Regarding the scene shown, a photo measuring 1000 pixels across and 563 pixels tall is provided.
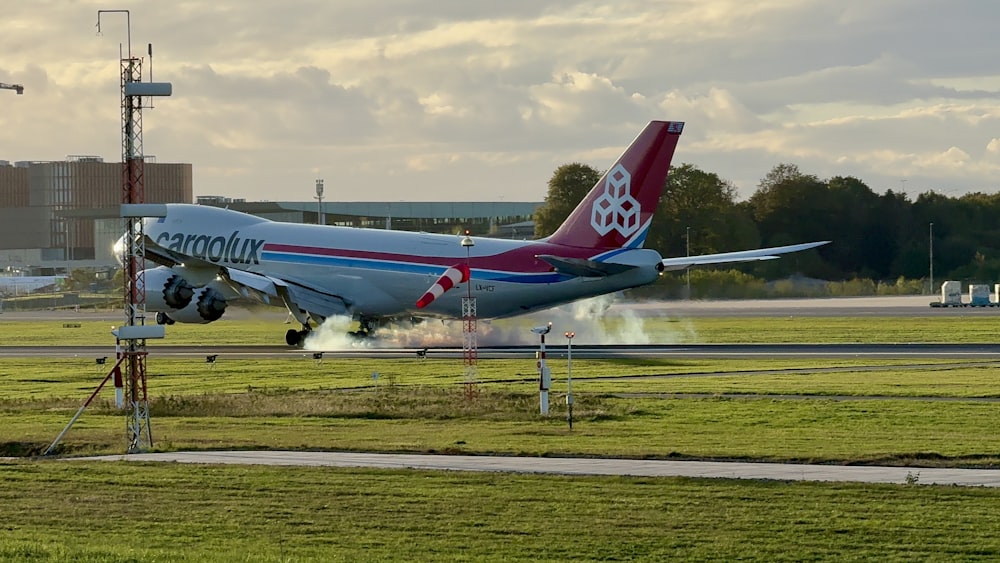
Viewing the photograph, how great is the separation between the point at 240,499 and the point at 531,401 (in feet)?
59.7

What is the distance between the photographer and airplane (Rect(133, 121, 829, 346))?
64.6 meters

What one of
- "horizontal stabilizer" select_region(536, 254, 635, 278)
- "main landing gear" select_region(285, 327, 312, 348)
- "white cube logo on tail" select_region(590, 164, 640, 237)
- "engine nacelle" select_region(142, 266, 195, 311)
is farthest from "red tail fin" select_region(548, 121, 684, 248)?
"engine nacelle" select_region(142, 266, 195, 311)

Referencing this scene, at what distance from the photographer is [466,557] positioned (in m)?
20.1

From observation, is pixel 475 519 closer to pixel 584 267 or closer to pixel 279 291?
pixel 584 267

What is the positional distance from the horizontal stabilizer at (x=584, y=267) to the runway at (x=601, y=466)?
34182 mm

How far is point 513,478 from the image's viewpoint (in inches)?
1011

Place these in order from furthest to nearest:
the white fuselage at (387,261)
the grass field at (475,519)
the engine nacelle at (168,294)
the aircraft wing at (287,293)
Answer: the engine nacelle at (168,294), the aircraft wing at (287,293), the white fuselage at (387,261), the grass field at (475,519)

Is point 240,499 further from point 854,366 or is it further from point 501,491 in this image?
point 854,366

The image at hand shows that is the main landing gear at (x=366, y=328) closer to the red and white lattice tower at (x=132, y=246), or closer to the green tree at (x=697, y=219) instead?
the red and white lattice tower at (x=132, y=246)

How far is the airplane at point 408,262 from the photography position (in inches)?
2542

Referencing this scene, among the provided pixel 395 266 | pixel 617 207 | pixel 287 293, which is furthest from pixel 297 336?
pixel 617 207

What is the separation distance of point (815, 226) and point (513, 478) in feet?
399

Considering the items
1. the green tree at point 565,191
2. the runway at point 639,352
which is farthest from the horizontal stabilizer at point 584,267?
the green tree at point 565,191

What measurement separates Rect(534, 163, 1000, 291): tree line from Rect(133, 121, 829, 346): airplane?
202 feet
